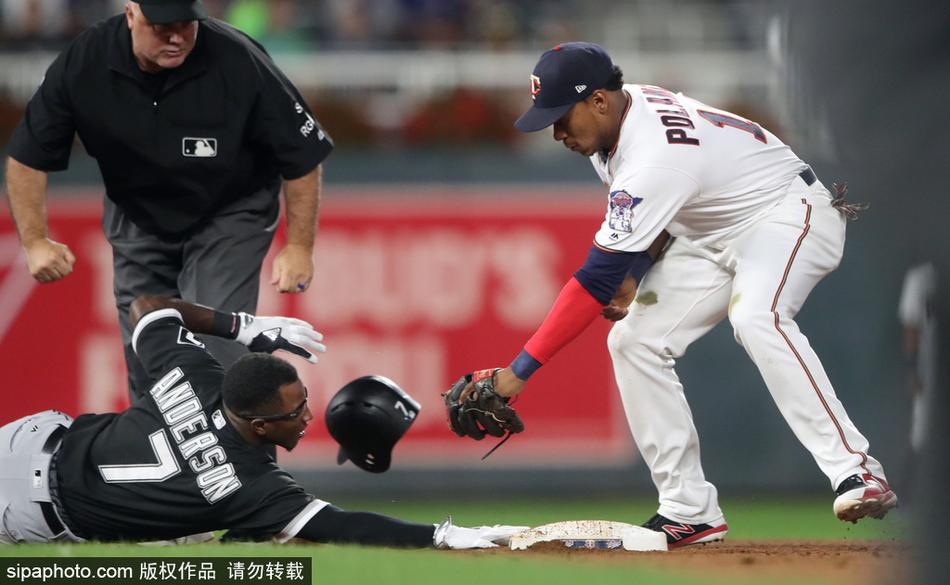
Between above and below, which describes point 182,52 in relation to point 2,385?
above

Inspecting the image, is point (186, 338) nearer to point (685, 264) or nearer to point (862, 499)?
point (685, 264)

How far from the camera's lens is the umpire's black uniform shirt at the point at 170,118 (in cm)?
544

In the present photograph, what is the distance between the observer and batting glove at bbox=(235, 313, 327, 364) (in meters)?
5.38

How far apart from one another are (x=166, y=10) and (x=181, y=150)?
675mm

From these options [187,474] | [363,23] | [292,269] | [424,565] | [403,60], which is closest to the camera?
[424,565]

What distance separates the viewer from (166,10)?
5082 mm

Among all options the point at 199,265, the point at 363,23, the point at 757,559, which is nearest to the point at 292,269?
the point at 199,265

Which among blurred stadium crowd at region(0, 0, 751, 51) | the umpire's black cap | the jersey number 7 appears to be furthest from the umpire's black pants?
blurred stadium crowd at region(0, 0, 751, 51)

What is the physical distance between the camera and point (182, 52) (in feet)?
17.3

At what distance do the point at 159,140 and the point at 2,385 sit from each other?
15.2ft

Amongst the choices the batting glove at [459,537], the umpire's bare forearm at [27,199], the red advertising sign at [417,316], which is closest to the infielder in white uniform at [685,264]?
the batting glove at [459,537]

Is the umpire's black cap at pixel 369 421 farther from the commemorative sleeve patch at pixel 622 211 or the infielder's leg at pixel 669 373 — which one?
the commemorative sleeve patch at pixel 622 211

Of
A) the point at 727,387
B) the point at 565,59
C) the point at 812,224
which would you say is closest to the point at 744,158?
the point at 812,224

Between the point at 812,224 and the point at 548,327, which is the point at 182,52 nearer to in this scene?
the point at 548,327
